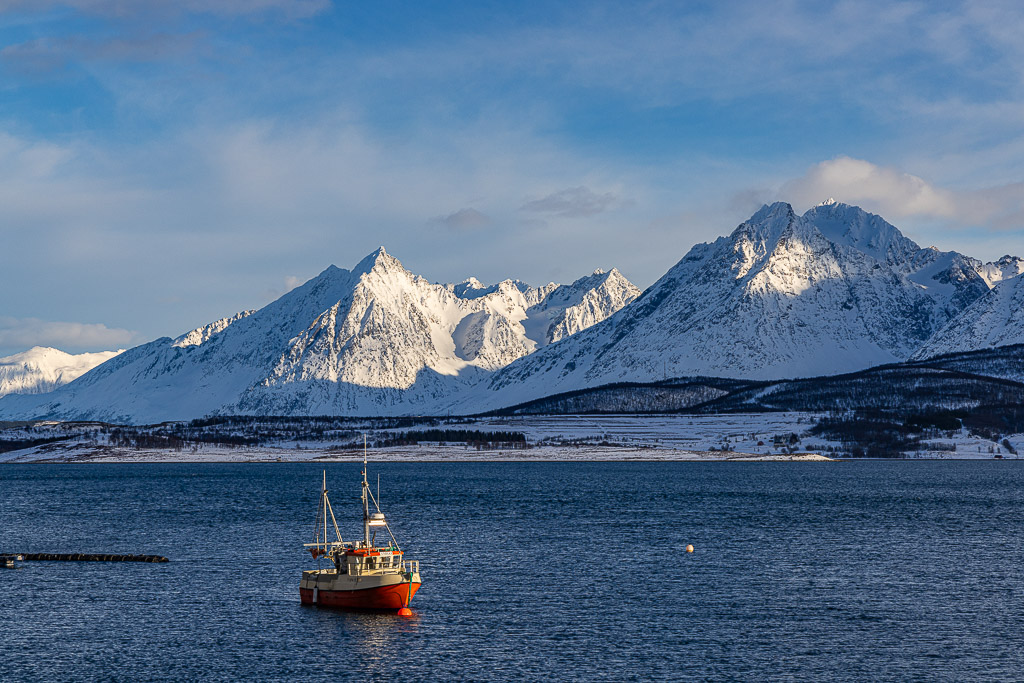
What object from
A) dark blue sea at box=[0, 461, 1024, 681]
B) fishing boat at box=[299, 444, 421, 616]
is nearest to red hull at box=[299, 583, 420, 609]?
fishing boat at box=[299, 444, 421, 616]

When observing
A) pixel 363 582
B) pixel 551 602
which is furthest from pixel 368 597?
pixel 551 602

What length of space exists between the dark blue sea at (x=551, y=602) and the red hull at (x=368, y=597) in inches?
50.1

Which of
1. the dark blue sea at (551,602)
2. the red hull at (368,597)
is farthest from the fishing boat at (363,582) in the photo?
the dark blue sea at (551,602)

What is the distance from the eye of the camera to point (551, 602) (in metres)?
83.7

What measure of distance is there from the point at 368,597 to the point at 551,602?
13248 mm

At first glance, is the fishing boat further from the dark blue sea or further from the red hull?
the dark blue sea

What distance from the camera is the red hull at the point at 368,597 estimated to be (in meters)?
80.2

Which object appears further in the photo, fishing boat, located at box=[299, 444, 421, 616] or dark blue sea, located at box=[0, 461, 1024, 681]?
fishing boat, located at box=[299, 444, 421, 616]

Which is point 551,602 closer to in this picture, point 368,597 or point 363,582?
point 368,597

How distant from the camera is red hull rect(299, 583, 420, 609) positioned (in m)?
80.2

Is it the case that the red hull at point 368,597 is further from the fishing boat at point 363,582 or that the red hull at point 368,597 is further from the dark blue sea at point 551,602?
the dark blue sea at point 551,602

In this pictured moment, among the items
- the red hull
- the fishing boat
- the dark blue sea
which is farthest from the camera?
the fishing boat

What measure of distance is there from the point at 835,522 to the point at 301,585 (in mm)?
77550

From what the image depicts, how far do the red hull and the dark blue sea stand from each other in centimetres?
127
